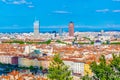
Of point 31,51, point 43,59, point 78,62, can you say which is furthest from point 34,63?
point 31,51

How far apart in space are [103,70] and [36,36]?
61.2 metres

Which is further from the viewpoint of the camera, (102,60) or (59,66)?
(102,60)

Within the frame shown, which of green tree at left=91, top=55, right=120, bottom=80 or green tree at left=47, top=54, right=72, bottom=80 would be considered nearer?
green tree at left=47, top=54, right=72, bottom=80

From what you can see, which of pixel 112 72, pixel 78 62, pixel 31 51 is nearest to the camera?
pixel 112 72

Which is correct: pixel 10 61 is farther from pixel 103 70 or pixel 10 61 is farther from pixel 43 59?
pixel 103 70

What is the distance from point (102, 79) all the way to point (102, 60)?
63.2 inches

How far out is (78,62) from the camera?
26.6m

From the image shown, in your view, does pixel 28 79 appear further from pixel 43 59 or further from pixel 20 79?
pixel 43 59

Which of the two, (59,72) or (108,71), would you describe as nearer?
(59,72)

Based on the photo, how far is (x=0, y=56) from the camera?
108ft

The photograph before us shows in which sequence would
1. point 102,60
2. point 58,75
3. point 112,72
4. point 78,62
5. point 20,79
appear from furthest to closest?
point 78,62, point 20,79, point 102,60, point 112,72, point 58,75

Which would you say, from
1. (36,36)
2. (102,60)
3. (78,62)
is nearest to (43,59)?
(78,62)

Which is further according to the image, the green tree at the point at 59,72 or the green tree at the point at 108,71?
the green tree at the point at 108,71

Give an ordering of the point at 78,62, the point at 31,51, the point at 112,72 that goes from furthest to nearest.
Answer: the point at 31,51, the point at 78,62, the point at 112,72
